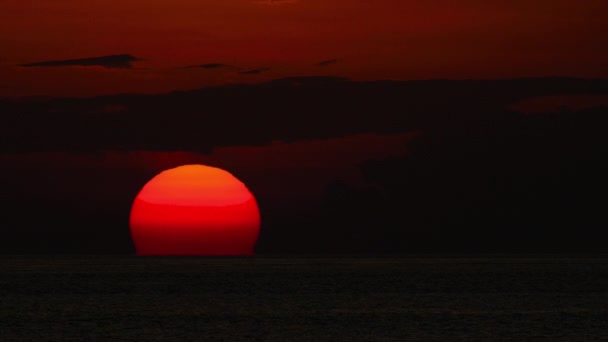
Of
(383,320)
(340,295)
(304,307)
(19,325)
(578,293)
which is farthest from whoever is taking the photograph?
(578,293)

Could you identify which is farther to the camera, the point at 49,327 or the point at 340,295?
the point at 340,295

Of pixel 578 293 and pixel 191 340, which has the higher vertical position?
pixel 191 340

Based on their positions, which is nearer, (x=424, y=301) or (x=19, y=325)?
(x=19, y=325)

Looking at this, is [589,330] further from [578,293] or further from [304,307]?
[578,293]

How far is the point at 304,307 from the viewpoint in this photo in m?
61.1

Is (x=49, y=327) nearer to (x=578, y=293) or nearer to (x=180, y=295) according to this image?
(x=180, y=295)

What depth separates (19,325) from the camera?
156 feet

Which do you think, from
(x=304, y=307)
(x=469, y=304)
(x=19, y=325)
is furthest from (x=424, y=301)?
(x=19, y=325)

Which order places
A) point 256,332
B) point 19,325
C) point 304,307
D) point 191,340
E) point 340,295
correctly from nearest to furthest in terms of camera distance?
point 191,340, point 256,332, point 19,325, point 304,307, point 340,295

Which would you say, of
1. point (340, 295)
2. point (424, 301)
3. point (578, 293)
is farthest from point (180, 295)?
point (578, 293)

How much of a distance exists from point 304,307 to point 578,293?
2882cm

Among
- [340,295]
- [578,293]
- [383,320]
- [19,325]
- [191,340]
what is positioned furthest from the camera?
[578,293]

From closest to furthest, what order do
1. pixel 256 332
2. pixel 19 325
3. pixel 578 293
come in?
pixel 256 332 → pixel 19 325 → pixel 578 293

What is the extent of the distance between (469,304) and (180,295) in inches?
844
